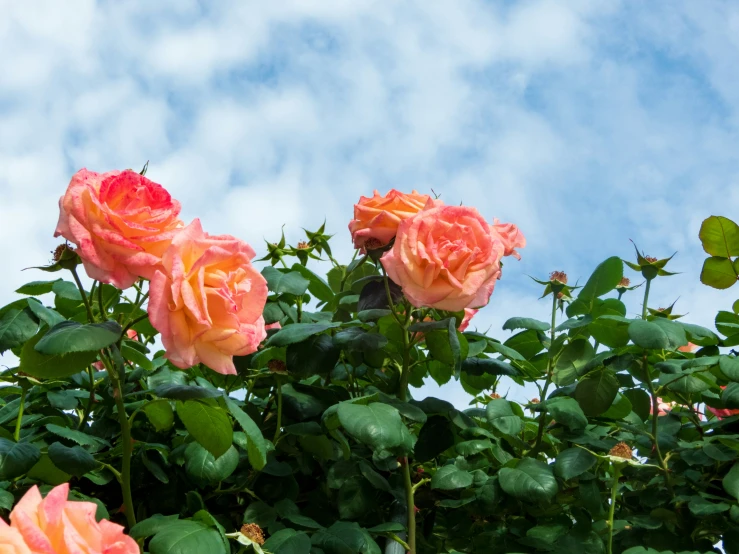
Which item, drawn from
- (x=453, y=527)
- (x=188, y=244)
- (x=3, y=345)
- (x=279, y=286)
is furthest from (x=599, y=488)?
(x=3, y=345)

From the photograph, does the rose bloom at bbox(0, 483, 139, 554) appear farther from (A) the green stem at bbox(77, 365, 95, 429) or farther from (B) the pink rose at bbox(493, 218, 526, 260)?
(B) the pink rose at bbox(493, 218, 526, 260)

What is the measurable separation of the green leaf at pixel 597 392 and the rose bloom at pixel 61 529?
1.08 metres

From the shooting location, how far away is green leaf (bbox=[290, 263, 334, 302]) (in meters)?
1.85

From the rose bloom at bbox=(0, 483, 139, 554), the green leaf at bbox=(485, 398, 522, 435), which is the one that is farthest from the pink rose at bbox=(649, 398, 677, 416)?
the rose bloom at bbox=(0, 483, 139, 554)

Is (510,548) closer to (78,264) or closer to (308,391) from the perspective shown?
(308,391)

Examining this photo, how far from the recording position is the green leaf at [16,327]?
1413 mm

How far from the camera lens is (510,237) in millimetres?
1646

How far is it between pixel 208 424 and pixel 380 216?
0.51 m

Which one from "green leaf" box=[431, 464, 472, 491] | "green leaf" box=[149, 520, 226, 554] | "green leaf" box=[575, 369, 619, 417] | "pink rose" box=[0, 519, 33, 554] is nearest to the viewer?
"pink rose" box=[0, 519, 33, 554]

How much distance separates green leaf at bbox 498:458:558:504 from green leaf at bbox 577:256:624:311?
1.74 feet

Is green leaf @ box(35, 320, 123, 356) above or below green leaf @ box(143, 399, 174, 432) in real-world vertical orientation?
below

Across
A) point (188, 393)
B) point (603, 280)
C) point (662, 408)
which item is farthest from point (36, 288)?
point (662, 408)

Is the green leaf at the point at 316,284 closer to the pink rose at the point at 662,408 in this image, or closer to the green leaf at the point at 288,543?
the green leaf at the point at 288,543

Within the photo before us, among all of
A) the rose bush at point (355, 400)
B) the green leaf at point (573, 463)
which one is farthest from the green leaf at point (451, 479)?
the green leaf at point (573, 463)
